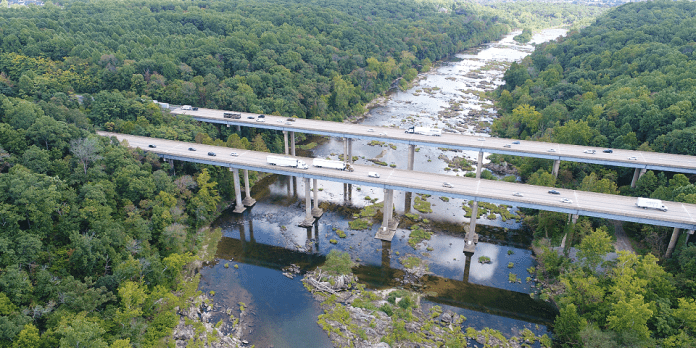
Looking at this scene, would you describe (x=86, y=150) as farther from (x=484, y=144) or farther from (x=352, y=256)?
(x=484, y=144)

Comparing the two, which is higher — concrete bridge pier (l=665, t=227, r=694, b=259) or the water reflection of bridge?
concrete bridge pier (l=665, t=227, r=694, b=259)

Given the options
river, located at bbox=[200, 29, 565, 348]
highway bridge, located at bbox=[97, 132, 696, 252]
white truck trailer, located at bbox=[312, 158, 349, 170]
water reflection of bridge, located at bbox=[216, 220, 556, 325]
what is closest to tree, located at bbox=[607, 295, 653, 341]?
river, located at bbox=[200, 29, 565, 348]

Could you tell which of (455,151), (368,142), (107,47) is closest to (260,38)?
(107,47)

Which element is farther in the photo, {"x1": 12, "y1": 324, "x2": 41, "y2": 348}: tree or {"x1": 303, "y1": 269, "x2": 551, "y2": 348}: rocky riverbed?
{"x1": 303, "y1": 269, "x2": 551, "y2": 348}: rocky riverbed

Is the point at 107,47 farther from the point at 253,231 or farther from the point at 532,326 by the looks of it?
the point at 532,326

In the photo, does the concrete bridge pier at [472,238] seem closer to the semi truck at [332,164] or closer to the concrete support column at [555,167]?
the semi truck at [332,164]

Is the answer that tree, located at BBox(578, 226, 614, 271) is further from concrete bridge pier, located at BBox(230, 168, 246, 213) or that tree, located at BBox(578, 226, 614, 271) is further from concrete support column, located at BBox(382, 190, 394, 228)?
concrete bridge pier, located at BBox(230, 168, 246, 213)

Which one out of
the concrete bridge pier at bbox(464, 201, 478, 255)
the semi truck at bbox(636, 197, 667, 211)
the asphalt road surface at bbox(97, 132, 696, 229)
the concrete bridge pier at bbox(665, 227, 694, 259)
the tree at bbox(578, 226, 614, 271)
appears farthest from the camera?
the concrete bridge pier at bbox(464, 201, 478, 255)
